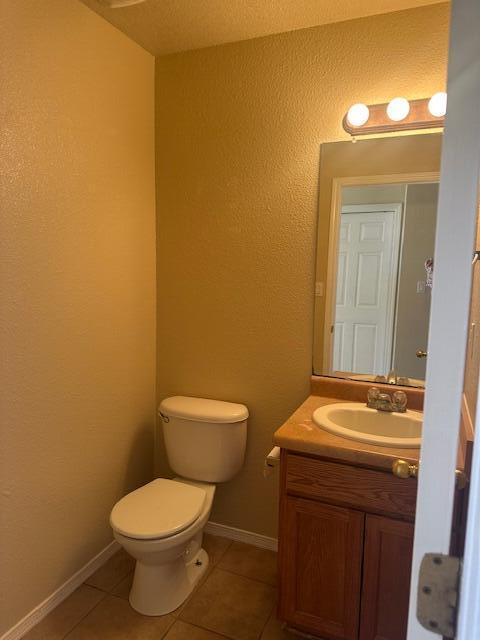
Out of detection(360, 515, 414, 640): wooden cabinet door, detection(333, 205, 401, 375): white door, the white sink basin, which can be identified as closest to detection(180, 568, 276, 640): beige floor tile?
detection(360, 515, 414, 640): wooden cabinet door

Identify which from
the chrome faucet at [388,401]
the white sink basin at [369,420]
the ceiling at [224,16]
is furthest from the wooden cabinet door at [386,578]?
the ceiling at [224,16]

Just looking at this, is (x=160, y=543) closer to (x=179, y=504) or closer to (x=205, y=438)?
(x=179, y=504)

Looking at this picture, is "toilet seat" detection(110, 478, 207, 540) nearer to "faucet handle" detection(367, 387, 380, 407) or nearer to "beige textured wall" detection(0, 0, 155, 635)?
"beige textured wall" detection(0, 0, 155, 635)

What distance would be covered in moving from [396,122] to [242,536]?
207 centimetres

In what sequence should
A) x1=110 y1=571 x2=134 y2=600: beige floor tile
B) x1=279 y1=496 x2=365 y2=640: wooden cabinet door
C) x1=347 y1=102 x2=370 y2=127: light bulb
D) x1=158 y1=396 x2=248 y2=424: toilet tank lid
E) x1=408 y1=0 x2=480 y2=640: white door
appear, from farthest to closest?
x1=158 y1=396 x2=248 y2=424: toilet tank lid < x1=110 y1=571 x2=134 y2=600: beige floor tile < x1=347 y1=102 x2=370 y2=127: light bulb < x1=279 y1=496 x2=365 y2=640: wooden cabinet door < x1=408 y1=0 x2=480 y2=640: white door

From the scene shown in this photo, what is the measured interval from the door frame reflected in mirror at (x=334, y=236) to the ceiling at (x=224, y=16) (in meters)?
0.64

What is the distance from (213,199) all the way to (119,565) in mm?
1817

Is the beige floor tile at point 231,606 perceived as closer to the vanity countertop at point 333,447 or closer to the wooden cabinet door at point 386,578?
the wooden cabinet door at point 386,578

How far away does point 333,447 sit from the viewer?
1366mm

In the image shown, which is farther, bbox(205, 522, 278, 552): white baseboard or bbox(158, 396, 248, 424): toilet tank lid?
bbox(205, 522, 278, 552): white baseboard

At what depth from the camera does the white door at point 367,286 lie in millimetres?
1736

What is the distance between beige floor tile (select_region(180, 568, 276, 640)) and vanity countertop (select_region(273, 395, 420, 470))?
795 mm

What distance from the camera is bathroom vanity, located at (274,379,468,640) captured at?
1.33 meters

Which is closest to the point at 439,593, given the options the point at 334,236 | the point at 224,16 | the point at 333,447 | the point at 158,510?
the point at 333,447
